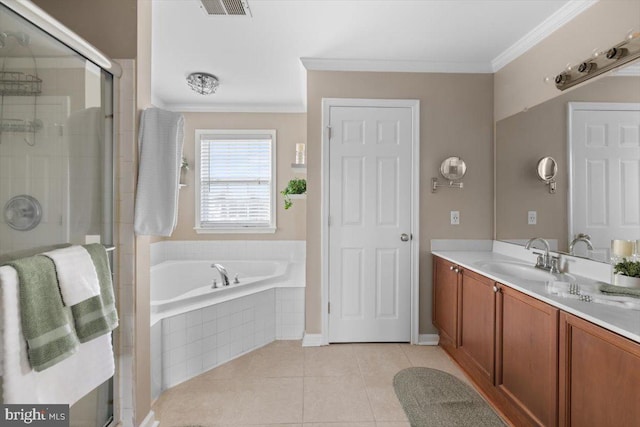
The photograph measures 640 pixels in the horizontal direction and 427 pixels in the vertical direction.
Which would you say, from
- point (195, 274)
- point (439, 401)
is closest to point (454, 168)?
point (439, 401)

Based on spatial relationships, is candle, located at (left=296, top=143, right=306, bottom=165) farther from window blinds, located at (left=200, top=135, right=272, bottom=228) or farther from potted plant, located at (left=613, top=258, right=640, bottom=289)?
potted plant, located at (left=613, top=258, right=640, bottom=289)

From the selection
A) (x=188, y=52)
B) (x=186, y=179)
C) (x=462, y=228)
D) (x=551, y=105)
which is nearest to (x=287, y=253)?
(x=186, y=179)

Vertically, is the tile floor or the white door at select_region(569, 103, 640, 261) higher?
the white door at select_region(569, 103, 640, 261)

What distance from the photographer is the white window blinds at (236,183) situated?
3898mm

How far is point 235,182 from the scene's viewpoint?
12.8 ft

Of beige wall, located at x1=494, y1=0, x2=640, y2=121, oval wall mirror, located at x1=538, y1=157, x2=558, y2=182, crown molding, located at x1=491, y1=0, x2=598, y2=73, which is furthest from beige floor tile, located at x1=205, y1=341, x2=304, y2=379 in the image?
crown molding, located at x1=491, y1=0, x2=598, y2=73

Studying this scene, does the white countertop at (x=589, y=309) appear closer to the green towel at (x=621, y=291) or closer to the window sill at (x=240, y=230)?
the green towel at (x=621, y=291)

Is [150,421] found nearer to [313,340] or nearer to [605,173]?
[313,340]

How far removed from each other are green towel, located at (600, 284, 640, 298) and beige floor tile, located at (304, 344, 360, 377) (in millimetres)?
1567

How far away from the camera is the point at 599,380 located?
1128 millimetres

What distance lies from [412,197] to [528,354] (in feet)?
4.92

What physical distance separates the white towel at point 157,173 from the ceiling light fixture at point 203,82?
155cm

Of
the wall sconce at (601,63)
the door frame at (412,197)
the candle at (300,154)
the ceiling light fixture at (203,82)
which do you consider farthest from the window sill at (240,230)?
the wall sconce at (601,63)

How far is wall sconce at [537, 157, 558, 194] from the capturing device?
6.65 ft
